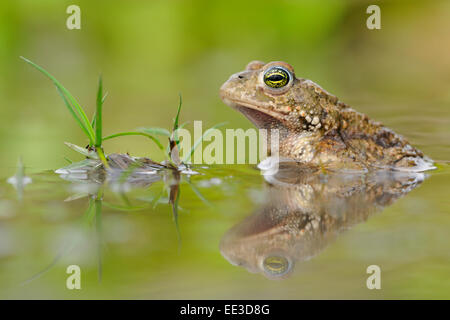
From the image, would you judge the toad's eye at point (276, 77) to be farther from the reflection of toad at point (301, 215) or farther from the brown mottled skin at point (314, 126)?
the reflection of toad at point (301, 215)

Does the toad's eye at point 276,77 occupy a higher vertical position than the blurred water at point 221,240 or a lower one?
higher

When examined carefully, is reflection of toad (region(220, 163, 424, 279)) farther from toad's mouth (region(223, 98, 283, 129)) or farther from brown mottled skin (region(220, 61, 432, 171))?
toad's mouth (region(223, 98, 283, 129))

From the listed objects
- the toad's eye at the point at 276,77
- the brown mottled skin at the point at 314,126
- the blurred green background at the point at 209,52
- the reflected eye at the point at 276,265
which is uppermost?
the blurred green background at the point at 209,52

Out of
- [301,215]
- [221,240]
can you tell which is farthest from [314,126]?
[221,240]

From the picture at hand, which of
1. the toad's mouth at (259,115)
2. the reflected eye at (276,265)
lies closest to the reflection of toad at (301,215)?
the reflected eye at (276,265)

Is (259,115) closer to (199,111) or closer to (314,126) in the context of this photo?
(314,126)

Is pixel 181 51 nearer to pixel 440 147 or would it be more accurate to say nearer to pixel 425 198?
pixel 440 147

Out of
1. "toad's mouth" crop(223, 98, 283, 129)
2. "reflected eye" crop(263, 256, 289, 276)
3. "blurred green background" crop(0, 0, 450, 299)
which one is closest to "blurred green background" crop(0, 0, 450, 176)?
"blurred green background" crop(0, 0, 450, 299)
